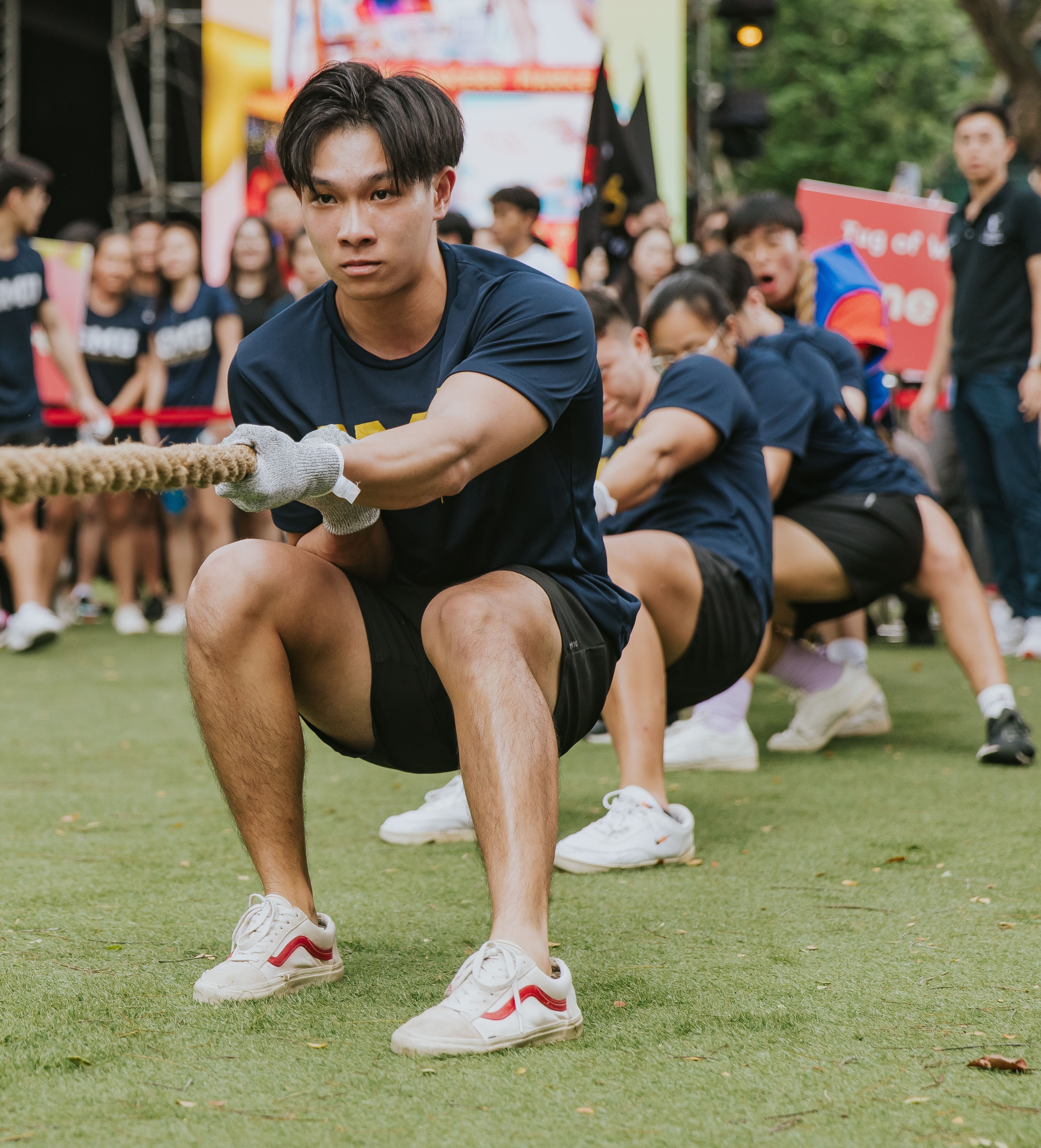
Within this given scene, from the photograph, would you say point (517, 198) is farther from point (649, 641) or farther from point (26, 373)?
point (649, 641)

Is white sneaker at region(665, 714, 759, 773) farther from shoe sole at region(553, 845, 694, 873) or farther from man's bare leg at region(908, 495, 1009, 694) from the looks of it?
shoe sole at region(553, 845, 694, 873)

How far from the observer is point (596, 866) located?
2852 mm

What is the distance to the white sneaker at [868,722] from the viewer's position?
442 centimetres

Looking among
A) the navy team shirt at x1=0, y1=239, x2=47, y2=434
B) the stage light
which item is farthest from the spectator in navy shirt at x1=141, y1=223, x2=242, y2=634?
the stage light

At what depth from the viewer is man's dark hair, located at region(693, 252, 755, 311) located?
419 centimetres

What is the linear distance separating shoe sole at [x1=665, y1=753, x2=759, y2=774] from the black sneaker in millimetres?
604

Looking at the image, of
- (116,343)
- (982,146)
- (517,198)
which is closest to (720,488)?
(982,146)

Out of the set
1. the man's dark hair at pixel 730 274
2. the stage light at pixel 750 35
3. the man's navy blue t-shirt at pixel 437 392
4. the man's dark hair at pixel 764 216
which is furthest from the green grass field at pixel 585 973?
the stage light at pixel 750 35

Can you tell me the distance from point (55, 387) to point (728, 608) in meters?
6.51

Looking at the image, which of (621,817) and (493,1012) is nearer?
(493,1012)

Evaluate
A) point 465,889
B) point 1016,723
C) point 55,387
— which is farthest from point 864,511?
point 55,387

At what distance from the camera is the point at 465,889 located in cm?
274

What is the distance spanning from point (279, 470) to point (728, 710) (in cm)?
251

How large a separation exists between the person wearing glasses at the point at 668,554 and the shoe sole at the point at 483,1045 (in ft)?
3.28
